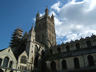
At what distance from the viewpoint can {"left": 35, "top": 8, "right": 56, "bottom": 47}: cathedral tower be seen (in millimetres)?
56584

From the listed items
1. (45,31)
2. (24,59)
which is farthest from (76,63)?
(45,31)

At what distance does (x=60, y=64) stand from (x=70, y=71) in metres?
4.44

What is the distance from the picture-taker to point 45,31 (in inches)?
2301

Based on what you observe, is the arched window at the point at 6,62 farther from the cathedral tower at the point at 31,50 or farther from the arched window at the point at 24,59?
the cathedral tower at the point at 31,50

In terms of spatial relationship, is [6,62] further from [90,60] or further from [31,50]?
[90,60]

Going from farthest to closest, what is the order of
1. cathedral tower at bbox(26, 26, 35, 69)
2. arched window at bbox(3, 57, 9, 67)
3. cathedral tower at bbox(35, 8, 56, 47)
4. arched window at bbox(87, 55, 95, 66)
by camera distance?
cathedral tower at bbox(35, 8, 56, 47), cathedral tower at bbox(26, 26, 35, 69), arched window at bbox(87, 55, 95, 66), arched window at bbox(3, 57, 9, 67)

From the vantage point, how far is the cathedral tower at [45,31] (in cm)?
5658

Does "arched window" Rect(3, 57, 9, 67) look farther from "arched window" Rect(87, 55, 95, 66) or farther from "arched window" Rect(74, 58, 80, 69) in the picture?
"arched window" Rect(87, 55, 95, 66)

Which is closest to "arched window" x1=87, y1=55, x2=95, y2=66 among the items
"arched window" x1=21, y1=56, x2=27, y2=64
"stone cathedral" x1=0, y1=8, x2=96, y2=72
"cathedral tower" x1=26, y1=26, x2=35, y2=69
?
"stone cathedral" x1=0, y1=8, x2=96, y2=72

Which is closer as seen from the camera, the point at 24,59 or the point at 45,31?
the point at 24,59

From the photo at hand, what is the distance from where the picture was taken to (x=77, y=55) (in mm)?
34781

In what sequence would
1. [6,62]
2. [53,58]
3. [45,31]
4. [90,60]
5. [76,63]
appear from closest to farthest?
1. [6,62]
2. [90,60]
3. [76,63]
4. [53,58]
5. [45,31]

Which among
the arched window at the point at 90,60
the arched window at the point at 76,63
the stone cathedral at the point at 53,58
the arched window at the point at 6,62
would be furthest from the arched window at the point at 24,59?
the arched window at the point at 90,60

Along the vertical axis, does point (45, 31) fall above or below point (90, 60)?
above
